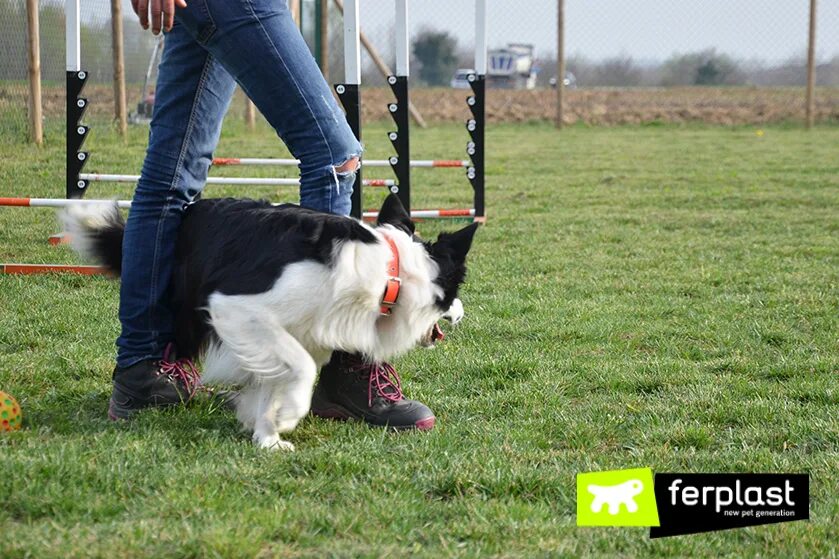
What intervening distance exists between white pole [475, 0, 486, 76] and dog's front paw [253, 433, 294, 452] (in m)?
4.93

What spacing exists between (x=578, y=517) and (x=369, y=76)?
16.5 m

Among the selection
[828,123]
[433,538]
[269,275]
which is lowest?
[433,538]

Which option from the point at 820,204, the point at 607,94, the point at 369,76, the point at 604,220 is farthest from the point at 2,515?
the point at 607,94

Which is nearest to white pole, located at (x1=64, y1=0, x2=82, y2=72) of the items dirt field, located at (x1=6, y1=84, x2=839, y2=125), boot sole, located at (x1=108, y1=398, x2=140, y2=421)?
boot sole, located at (x1=108, y1=398, x2=140, y2=421)

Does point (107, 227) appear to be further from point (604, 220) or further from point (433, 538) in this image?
point (604, 220)

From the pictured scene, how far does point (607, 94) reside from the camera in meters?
23.0

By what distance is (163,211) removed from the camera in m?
3.16

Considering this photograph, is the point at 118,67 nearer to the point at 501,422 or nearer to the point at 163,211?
the point at 163,211

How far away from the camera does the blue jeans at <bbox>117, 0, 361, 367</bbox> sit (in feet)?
9.31

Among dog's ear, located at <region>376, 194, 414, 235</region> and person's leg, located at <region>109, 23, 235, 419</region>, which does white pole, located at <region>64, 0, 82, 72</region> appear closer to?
person's leg, located at <region>109, 23, 235, 419</region>

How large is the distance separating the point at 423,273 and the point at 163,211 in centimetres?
86

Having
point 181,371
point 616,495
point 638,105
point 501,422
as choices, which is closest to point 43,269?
point 181,371

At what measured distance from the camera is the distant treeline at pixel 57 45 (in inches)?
345

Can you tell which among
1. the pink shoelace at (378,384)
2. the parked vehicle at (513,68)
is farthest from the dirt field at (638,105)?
the pink shoelace at (378,384)
